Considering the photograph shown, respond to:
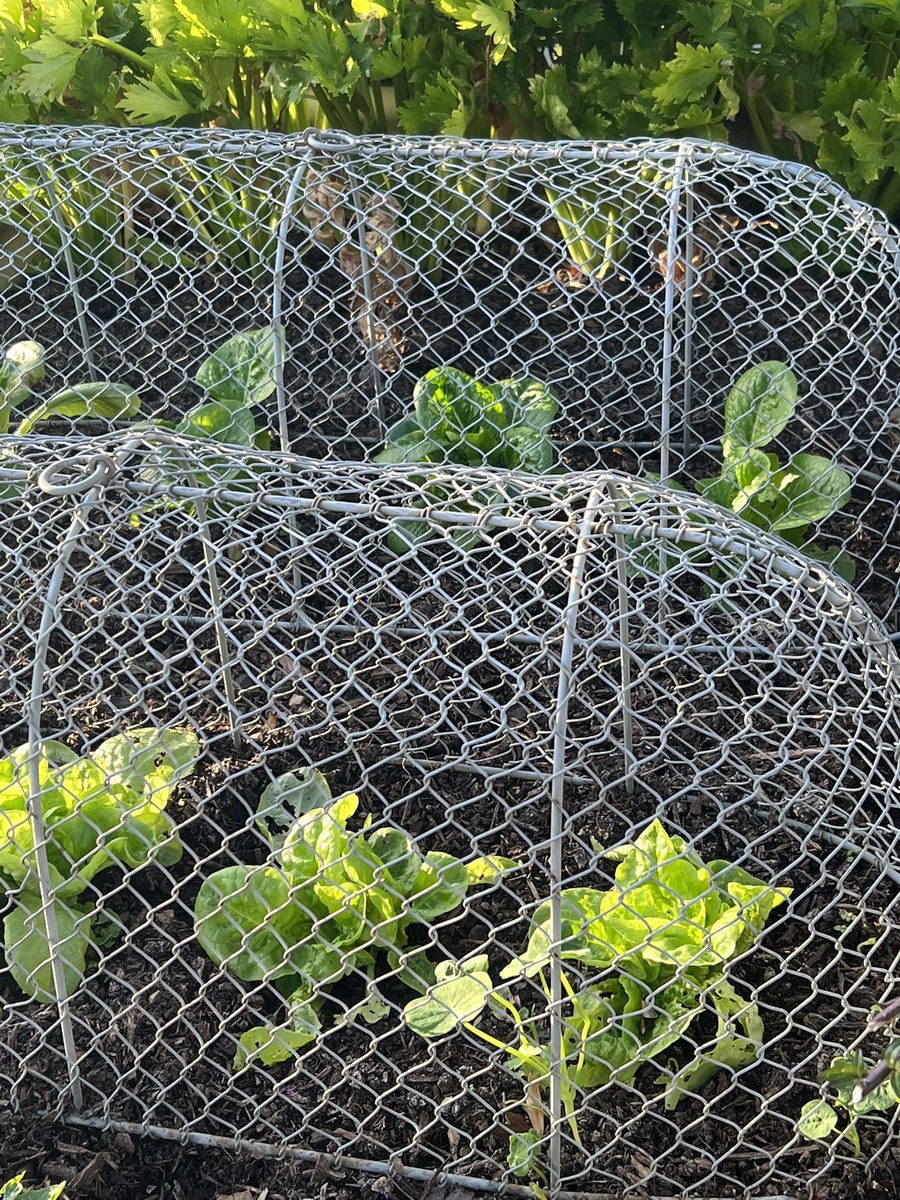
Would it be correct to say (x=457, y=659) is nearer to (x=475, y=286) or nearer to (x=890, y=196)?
(x=475, y=286)

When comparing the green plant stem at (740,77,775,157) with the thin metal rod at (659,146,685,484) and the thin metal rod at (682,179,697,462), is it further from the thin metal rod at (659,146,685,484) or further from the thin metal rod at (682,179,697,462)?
the thin metal rod at (659,146,685,484)

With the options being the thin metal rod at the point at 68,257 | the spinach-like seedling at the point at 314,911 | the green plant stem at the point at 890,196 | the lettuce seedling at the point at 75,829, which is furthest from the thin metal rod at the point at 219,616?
the green plant stem at the point at 890,196

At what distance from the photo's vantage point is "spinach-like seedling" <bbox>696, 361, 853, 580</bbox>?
8.86 ft

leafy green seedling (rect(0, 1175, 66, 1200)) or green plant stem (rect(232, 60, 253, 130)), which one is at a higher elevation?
green plant stem (rect(232, 60, 253, 130))

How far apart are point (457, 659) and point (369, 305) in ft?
3.05

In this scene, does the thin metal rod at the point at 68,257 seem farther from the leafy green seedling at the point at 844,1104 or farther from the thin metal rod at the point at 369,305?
the leafy green seedling at the point at 844,1104

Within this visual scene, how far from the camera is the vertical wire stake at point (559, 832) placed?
A: 1679 mm

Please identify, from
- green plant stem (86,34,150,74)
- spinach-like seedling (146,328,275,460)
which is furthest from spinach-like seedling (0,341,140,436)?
green plant stem (86,34,150,74)

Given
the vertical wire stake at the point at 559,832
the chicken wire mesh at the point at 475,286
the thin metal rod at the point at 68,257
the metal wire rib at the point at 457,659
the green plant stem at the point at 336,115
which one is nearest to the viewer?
the vertical wire stake at the point at 559,832

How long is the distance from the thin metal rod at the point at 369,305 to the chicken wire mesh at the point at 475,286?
0.01 meters

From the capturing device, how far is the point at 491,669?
2.65m

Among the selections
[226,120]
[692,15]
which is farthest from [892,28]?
[226,120]

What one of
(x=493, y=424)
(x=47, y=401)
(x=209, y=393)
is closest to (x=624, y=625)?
(x=493, y=424)

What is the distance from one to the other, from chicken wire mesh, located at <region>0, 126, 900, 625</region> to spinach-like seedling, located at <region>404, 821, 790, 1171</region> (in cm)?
104
